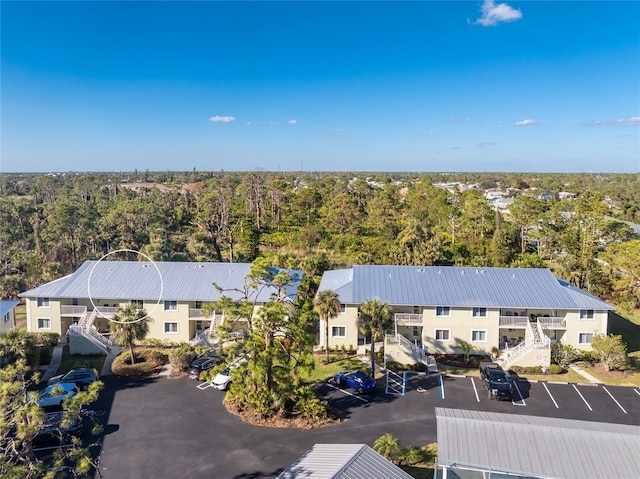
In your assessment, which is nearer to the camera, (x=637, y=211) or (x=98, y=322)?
(x=98, y=322)

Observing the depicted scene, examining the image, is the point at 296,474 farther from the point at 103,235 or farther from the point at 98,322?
the point at 103,235

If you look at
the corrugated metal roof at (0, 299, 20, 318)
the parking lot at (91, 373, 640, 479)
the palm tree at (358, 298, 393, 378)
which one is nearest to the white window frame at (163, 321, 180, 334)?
the parking lot at (91, 373, 640, 479)

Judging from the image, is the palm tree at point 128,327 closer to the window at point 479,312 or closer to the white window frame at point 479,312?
the white window frame at point 479,312

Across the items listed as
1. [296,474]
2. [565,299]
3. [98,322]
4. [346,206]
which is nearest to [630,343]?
[565,299]

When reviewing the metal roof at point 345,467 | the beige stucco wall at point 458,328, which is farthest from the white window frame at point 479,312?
the metal roof at point 345,467

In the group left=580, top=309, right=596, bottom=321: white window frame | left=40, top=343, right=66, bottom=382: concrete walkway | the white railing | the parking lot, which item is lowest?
the parking lot

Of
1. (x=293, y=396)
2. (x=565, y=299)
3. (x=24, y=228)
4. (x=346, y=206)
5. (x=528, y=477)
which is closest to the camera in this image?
(x=528, y=477)

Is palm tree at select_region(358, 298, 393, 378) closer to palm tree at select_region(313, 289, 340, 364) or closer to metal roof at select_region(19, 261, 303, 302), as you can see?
palm tree at select_region(313, 289, 340, 364)
